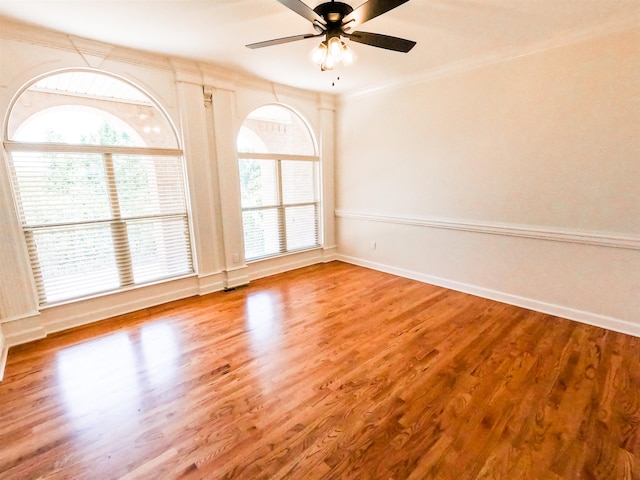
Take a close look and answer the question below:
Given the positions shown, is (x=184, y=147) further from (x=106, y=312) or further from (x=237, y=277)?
(x=106, y=312)

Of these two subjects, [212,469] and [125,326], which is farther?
[125,326]

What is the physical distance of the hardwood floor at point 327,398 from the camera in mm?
1459

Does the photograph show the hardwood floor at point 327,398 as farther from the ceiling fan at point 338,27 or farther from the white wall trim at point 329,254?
the ceiling fan at point 338,27

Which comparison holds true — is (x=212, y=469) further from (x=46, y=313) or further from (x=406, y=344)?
(x=46, y=313)

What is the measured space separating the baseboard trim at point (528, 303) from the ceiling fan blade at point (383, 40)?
269cm

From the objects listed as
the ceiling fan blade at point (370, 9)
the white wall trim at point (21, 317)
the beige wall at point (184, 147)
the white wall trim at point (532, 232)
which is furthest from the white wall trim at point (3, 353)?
the white wall trim at point (532, 232)

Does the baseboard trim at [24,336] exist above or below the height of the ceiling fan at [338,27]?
below

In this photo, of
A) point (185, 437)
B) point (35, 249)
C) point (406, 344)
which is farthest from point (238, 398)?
point (35, 249)

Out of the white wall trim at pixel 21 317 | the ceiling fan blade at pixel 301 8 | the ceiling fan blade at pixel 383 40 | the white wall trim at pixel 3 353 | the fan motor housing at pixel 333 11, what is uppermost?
the fan motor housing at pixel 333 11

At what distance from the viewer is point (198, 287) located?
3.65 metres

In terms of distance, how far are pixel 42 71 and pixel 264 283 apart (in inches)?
119

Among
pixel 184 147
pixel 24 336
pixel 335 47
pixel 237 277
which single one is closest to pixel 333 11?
pixel 335 47

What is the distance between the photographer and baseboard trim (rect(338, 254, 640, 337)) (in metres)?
2.60

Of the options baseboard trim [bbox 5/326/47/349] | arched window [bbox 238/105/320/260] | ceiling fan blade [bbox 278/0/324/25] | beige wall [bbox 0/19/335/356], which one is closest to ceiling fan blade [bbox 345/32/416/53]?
ceiling fan blade [bbox 278/0/324/25]
